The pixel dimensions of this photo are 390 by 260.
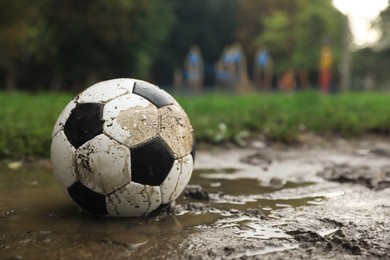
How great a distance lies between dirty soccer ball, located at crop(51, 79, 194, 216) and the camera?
3.04 meters

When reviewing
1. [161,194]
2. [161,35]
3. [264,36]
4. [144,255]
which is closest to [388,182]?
[161,194]

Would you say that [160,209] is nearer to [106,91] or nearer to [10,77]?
[106,91]

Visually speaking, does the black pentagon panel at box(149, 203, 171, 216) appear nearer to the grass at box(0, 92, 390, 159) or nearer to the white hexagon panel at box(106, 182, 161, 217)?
the white hexagon panel at box(106, 182, 161, 217)

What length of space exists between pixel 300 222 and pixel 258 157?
2887 mm

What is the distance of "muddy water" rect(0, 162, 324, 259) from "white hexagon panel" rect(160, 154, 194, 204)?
0.41 ft

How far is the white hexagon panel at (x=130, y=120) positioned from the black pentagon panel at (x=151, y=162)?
0.16 ft

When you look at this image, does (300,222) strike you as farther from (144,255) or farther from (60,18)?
(60,18)

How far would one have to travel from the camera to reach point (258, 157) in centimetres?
591

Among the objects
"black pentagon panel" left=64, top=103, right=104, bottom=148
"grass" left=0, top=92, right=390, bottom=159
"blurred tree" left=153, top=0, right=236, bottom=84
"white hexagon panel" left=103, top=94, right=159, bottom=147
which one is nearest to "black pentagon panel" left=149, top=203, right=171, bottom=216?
"white hexagon panel" left=103, top=94, right=159, bottom=147

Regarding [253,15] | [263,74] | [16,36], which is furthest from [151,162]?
[253,15]

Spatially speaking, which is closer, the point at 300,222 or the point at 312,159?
the point at 300,222

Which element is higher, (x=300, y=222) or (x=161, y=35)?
(x=161, y=35)

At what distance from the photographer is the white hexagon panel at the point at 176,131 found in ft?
10.4

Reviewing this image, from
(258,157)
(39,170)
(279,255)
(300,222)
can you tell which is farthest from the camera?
(258,157)
